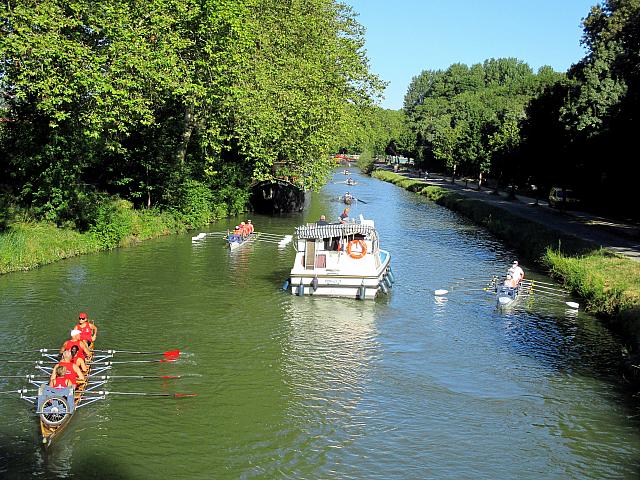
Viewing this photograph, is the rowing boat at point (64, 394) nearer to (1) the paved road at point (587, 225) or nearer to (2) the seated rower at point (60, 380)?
(2) the seated rower at point (60, 380)

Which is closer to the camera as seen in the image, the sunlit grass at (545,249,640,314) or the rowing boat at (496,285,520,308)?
the sunlit grass at (545,249,640,314)

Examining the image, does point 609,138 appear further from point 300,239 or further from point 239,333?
point 239,333

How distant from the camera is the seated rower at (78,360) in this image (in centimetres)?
1877

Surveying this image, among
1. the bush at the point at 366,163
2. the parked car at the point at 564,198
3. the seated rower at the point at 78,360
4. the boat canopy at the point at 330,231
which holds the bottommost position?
the seated rower at the point at 78,360

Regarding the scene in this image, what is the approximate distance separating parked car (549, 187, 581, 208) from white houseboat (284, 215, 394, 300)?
37080 mm

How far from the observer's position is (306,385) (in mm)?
20562

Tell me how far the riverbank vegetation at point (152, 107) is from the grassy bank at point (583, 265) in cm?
1740

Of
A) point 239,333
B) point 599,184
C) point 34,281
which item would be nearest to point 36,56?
point 34,281

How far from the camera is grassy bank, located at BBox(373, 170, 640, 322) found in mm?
27641

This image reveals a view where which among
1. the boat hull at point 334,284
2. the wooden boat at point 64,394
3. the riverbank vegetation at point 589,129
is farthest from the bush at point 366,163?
the wooden boat at point 64,394

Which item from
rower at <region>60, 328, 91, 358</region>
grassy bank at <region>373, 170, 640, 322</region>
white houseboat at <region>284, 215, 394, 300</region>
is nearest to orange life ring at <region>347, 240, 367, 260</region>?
white houseboat at <region>284, 215, 394, 300</region>

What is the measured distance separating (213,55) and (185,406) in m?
29.2

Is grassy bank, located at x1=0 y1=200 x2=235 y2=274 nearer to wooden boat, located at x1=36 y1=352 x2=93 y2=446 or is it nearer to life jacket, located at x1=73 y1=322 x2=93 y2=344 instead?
life jacket, located at x1=73 y1=322 x2=93 y2=344

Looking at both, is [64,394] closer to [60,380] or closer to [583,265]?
[60,380]
